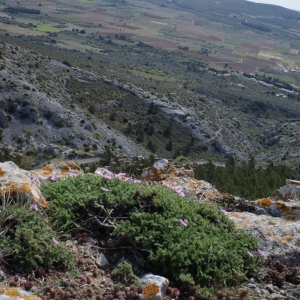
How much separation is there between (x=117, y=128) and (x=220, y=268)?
76.1 metres

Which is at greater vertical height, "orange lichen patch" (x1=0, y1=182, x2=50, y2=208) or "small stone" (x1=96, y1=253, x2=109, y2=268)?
"orange lichen patch" (x1=0, y1=182, x2=50, y2=208)

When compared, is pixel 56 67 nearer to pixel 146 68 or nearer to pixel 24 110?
pixel 24 110

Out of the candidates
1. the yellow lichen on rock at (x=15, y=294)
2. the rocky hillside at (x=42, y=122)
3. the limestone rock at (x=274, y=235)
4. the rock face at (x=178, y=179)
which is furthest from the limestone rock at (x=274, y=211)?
the rocky hillside at (x=42, y=122)

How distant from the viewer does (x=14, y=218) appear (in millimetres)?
5520

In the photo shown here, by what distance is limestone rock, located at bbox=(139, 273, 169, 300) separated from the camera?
505 centimetres

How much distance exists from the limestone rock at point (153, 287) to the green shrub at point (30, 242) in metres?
1.07

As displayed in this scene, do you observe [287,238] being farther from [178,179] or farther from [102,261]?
[178,179]

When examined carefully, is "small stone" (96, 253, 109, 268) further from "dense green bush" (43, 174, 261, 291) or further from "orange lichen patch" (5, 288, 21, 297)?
"orange lichen patch" (5, 288, 21, 297)

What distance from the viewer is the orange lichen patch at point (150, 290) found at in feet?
16.6

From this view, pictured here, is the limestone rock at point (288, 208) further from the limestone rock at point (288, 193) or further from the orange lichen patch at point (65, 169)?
the orange lichen patch at point (65, 169)

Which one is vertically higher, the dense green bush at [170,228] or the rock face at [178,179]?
the dense green bush at [170,228]

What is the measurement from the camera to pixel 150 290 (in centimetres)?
512

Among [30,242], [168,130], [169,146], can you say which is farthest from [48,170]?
[168,130]

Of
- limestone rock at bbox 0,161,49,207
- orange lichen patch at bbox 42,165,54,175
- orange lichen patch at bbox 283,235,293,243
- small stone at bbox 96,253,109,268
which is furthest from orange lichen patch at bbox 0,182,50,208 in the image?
orange lichen patch at bbox 283,235,293,243
